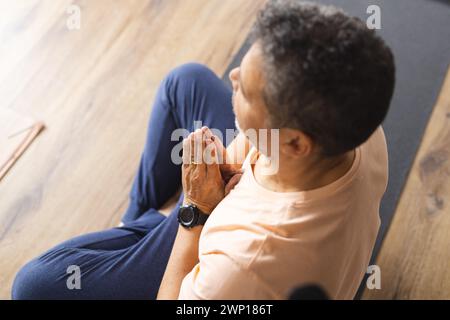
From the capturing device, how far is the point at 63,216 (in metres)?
1.46

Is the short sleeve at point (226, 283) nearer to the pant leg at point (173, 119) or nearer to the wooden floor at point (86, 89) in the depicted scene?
the pant leg at point (173, 119)

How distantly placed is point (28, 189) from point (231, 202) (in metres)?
0.93

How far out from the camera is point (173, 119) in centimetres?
124

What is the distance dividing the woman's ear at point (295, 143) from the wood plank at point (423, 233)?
76 centimetres

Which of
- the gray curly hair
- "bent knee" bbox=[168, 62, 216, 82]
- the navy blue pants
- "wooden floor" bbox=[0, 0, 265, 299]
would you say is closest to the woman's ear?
the gray curly hair

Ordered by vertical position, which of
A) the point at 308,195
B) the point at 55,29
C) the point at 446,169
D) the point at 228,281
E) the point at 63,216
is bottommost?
the point at 63,216

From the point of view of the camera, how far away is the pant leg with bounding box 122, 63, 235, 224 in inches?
46.3

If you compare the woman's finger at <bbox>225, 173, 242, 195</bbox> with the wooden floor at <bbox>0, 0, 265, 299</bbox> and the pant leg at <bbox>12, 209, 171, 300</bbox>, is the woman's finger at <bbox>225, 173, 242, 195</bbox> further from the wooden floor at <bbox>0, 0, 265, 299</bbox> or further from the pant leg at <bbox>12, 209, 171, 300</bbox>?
the wooden floor at <bbox>0, 0, 265, 299</bbox>

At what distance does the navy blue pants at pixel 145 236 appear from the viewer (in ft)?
3.26

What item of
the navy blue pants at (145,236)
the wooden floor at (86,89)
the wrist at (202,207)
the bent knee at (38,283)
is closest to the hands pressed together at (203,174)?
the wrist at (202,207)

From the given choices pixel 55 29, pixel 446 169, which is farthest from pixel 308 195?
pixel 55 29

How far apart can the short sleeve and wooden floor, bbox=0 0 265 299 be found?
30.5 inches
